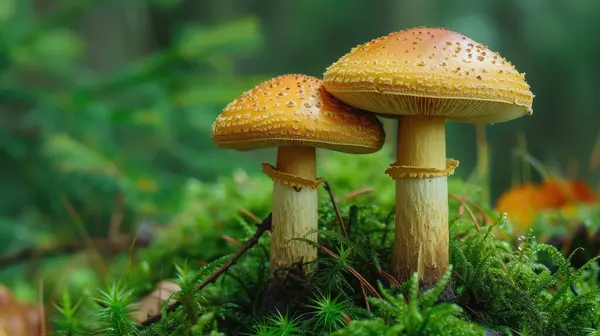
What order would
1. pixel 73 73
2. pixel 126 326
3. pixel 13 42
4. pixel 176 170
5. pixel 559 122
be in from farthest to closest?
pixel 559 122
pixel 176 170
pixel 73 73
pixel 13 42
pixel 126 326

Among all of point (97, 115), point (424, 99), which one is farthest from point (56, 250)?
point (424, 99)

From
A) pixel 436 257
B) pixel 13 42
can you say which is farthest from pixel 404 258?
pixel 13 42

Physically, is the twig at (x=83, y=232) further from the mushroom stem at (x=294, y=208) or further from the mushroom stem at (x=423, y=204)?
the mushroom stem at (x=423, y=204)

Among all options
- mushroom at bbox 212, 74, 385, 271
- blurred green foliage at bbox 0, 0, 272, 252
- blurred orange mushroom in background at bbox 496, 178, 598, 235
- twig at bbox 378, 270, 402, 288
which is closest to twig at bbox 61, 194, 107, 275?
blurred green foliage at bbox 0, 0, 272, 252

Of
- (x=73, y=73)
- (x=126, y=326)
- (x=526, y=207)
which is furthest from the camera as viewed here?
(x=73, y=73)

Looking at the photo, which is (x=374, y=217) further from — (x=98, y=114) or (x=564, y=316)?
(x=98, y=114)

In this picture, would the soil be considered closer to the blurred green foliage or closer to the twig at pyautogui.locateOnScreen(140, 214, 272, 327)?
the twig at pyautogui.locateOnScreen(140, 214, 272, 327)

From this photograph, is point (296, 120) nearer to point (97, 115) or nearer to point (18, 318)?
point (18, 318)
